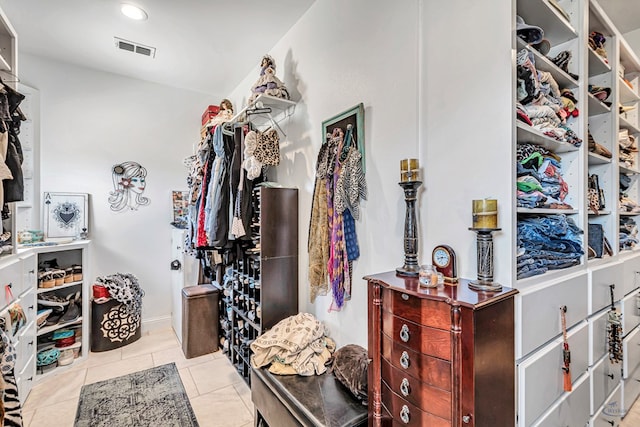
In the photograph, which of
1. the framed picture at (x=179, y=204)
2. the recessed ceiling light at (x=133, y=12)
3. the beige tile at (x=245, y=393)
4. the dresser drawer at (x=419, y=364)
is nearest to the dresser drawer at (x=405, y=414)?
the dresser drawer at (x=419, y=364)

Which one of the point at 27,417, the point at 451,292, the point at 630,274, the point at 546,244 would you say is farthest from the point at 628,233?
the point at 27,417

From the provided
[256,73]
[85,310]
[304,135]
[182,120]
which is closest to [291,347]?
[304,135]

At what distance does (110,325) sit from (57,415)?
3.37 ft

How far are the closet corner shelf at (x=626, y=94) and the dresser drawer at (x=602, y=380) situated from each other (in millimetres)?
1765

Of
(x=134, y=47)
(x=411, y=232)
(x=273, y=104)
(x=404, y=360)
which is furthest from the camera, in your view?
(x=134, y=47)

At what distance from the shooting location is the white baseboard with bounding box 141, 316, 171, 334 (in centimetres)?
329

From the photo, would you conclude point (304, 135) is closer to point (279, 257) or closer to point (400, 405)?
point (279, 257)

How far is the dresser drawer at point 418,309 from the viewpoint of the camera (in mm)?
919

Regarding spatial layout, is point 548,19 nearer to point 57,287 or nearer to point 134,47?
point 134,47

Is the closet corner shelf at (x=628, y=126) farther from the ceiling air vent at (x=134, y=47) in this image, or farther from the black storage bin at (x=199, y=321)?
the ceiling air vent at (x=134, y=47)

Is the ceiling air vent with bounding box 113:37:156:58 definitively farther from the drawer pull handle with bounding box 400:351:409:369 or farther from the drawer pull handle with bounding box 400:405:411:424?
the drawer pull handle with bounding box 400:405:411:424

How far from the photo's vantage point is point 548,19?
1.30 meters

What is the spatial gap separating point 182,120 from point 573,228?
12.5 ft

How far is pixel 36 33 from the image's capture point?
2.43 meters
